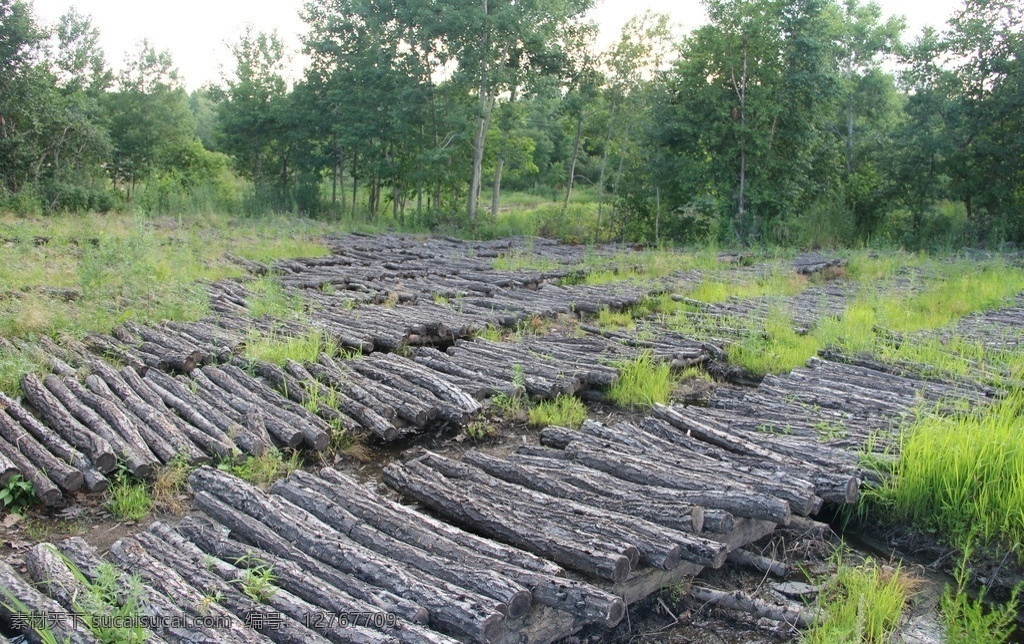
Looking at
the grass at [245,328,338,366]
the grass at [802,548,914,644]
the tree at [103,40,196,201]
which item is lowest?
the grass at [802,548,914,644]

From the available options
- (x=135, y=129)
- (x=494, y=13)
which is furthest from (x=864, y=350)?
(x=135, y=129)

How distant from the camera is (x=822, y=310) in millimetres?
9383

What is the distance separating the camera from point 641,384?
6.45 metres

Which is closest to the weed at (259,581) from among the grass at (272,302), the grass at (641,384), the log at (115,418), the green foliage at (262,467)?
the green foliage at (262,467)

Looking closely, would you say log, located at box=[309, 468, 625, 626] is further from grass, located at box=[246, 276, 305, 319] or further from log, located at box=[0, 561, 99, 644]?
grass, located at box=[246, 276, 305, 319]

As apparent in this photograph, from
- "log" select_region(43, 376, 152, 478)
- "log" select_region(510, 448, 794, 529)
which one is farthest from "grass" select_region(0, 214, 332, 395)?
"log" select_region(510, 448, 794, 529)

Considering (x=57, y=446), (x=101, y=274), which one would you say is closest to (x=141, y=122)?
(x=101, y=274)

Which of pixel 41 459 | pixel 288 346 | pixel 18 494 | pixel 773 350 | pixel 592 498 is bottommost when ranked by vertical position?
pixel 18 494

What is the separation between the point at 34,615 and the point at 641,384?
182 inches

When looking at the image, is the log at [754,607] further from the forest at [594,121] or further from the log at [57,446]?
the forest at [594,121]

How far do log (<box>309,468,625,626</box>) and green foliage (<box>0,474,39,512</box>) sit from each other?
1511mm

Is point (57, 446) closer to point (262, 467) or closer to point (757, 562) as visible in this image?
point (262, 467)

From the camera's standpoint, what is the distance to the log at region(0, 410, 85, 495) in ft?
14.3

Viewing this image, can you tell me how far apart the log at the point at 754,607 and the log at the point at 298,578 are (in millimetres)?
1401
